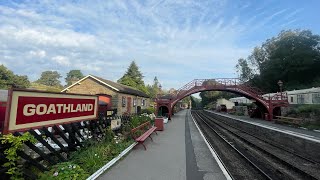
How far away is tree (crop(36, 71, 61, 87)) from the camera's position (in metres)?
144

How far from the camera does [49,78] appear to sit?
146 m

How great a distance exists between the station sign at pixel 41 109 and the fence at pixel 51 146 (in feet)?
0.90

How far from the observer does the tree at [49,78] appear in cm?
14394

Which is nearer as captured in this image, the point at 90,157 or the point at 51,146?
the point at 51,146

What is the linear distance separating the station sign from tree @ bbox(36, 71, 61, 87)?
142442 millimetres

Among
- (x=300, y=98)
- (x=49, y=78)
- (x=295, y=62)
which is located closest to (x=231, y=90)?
(x=300, y=98)

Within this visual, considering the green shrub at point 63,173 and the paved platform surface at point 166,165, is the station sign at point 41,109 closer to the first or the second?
the green shrub at point 63,173

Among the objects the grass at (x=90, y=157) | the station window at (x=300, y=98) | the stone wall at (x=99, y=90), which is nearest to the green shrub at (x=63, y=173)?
the grass at (x=90, y=157)

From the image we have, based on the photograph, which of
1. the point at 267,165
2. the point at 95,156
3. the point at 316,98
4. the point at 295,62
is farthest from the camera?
the point at 295,62

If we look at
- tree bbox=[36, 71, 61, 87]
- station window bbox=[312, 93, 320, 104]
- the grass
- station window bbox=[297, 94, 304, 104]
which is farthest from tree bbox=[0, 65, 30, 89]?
tree bbox=[36, 71, 61, 87]

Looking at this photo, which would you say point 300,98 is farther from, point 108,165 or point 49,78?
point 49,78

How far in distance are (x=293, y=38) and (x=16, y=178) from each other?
227 ft

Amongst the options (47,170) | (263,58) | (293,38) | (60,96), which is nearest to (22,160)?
(47,170)

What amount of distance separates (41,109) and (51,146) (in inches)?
66.2
